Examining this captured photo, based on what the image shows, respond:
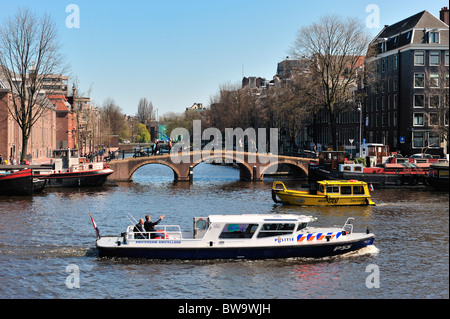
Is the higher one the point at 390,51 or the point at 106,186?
the point at 390,51

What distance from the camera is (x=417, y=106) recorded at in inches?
3157

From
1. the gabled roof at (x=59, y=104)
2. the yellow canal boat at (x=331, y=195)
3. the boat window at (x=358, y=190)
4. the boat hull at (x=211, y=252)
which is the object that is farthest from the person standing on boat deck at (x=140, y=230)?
the gabled roof at (x=59, y=104)

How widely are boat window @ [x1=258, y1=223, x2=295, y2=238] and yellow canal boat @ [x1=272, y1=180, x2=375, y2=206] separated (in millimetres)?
20574

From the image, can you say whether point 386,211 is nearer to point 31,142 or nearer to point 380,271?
point 380,271

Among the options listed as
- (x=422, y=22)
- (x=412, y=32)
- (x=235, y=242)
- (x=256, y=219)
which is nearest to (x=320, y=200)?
(x=256, y=219)

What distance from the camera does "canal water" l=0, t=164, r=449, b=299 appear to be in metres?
26.0

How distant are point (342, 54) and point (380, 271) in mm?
56497

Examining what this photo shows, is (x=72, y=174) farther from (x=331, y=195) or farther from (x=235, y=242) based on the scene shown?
(x=235, y=242)

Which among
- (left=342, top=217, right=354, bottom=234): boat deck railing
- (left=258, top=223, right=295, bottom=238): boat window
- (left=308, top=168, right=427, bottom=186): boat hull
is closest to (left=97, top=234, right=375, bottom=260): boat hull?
(left=258, top=223, right=295, bottom=238): boat window

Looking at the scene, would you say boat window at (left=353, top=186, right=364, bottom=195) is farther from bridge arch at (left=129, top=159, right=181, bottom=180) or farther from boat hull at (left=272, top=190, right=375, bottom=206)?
bridge arch at (left=129, top=159, right=181, bottom=180)

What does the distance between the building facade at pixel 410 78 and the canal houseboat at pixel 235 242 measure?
4710cm

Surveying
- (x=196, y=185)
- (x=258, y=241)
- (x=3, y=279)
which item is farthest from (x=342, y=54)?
(x=3, y=279)

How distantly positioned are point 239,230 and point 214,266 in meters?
2.32

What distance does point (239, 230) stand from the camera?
30.9 m
